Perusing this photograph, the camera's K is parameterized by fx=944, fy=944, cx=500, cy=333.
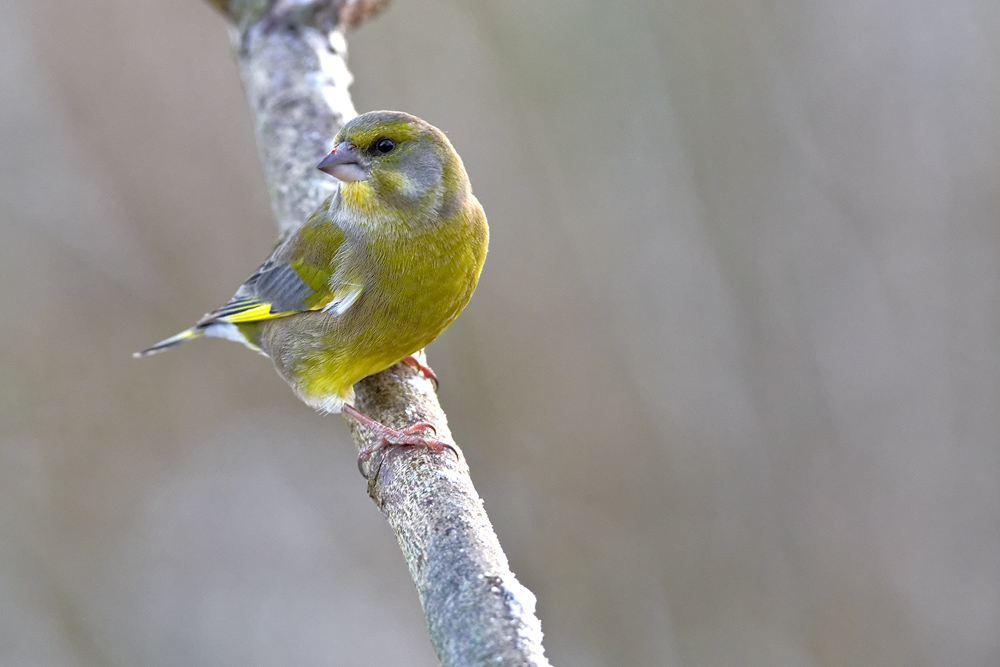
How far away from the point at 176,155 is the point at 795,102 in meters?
3.71

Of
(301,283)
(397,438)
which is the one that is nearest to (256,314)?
(301,283)

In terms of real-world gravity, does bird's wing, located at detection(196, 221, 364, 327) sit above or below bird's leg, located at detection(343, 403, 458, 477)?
above

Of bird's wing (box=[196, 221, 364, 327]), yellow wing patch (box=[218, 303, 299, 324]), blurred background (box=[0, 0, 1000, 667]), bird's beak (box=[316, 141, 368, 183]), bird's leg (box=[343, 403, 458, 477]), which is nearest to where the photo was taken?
bird's leg (box=[343, 403, 458, 477])

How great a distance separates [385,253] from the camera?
10.2 ft

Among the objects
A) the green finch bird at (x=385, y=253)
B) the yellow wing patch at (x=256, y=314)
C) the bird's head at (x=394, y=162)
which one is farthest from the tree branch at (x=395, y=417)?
the bird's head at (x=394, y=162)

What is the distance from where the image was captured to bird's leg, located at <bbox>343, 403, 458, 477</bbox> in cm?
275

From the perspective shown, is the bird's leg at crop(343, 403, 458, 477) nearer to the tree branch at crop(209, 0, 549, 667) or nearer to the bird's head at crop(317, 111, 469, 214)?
the tree branch at crop(209, 0, 549, 667)

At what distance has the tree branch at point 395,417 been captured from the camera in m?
1.95

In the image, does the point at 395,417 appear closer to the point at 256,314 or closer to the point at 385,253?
the point at 385,253

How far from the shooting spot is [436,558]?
2.20 m

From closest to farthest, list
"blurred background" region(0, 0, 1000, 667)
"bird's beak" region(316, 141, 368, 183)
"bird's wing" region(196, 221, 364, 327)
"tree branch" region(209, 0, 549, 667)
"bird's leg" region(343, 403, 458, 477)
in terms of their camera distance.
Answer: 1. "tree branch" region(209, 0, 549, 667)
2. "bird's leg" region(343, 403, 458, 477)
3. "bird's beak" region(316, 141, 368, 183)
4. "bird's wing" region(196, 221, 364, 327)
5. "blurred background" region(0, 0, 1000, 667)

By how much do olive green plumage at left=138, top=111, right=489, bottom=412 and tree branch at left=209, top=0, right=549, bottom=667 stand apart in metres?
0.20

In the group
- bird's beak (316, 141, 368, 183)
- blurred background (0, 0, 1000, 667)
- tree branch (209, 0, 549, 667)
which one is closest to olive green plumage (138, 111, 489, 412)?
bird's beak (316, 141, 368, 183)

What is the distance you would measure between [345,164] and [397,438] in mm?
922
